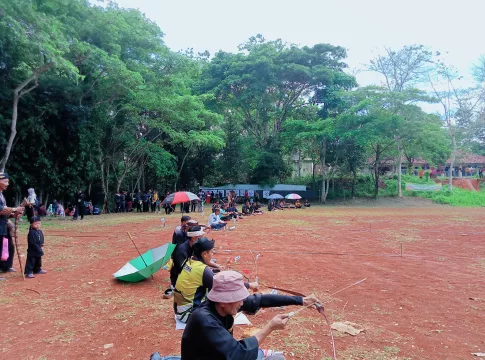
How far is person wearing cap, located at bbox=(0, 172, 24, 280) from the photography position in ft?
23.0

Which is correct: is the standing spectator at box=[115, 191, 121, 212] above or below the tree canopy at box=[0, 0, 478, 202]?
below

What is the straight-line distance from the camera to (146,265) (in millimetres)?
7219

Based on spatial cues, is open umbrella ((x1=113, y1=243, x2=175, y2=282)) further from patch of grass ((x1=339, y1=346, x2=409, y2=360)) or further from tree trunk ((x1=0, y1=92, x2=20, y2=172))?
tree trunk ((x1=0, y1=92, x2=20, y2=172))

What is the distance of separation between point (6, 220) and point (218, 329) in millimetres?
6901

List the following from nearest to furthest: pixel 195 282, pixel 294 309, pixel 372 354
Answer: pixel 195 282 → pixel 372 354 → pixel 294 309

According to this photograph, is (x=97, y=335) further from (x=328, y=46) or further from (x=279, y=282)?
(x=328, y=46)

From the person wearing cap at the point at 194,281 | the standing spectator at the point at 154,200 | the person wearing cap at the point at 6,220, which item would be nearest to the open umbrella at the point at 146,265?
the person wearing cap at the point at 6,220

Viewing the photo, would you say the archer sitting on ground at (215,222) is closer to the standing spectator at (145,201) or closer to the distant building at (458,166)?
the standing spectator at (145,201)

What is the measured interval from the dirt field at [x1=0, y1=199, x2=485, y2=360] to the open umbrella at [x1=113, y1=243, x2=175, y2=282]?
21 cm

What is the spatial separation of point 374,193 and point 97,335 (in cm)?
3608

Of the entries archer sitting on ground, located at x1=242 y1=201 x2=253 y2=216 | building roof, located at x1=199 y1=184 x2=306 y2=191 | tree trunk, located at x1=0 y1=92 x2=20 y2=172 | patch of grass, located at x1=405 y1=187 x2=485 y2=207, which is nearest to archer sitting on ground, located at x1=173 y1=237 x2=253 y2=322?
tree trunk, located at x1=0 y1=92 x2=20 y2=172

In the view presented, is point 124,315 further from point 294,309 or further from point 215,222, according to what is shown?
point 215,222

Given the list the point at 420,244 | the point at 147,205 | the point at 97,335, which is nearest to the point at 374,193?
the point at 147,205

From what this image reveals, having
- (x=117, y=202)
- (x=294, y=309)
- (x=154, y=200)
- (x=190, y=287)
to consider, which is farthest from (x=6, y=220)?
(x=154, y=200)
